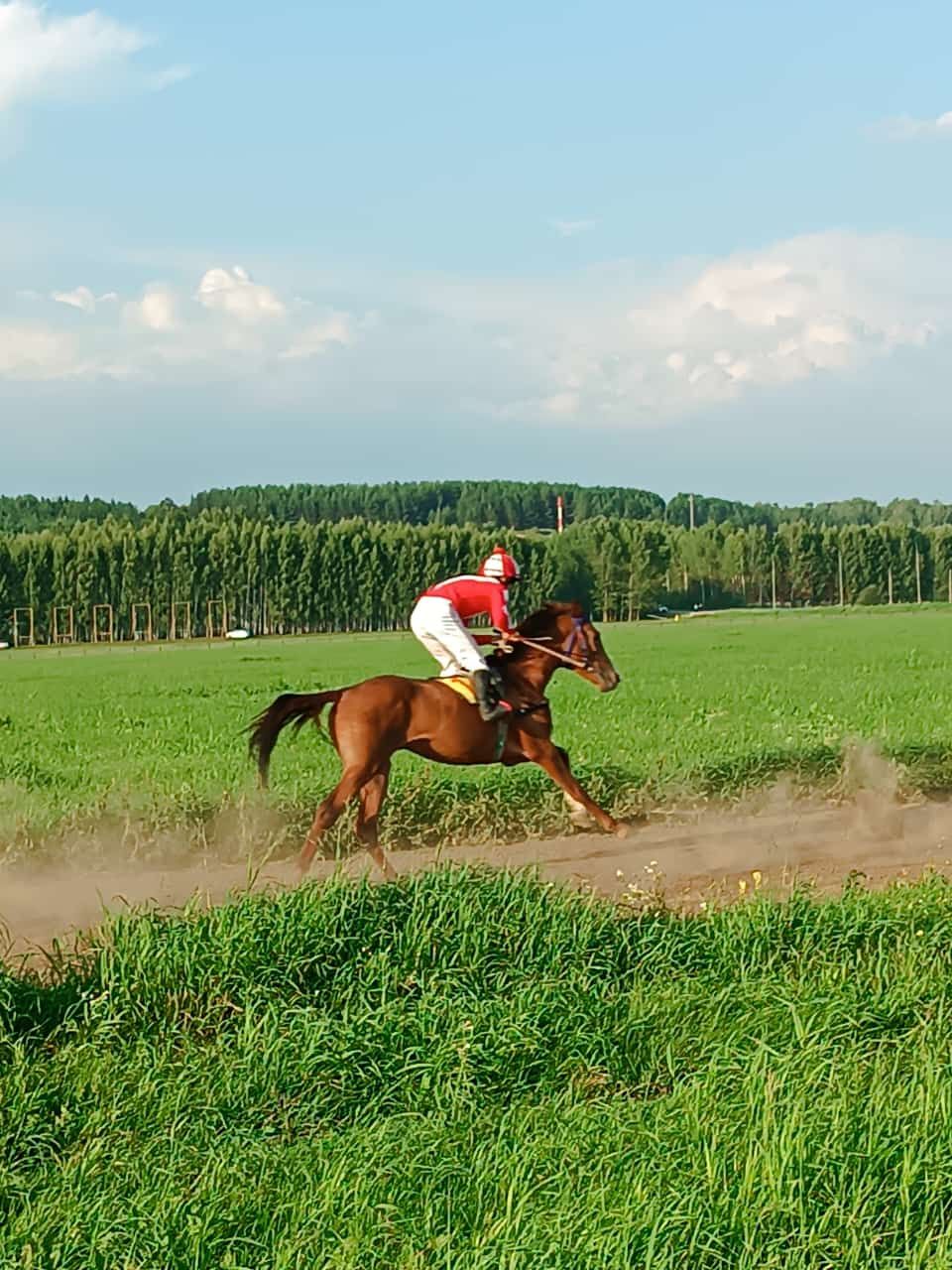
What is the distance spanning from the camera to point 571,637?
13.8 meters

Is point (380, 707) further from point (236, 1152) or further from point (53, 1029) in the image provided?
point (236, 1152)

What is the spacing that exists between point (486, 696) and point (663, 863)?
208 cm

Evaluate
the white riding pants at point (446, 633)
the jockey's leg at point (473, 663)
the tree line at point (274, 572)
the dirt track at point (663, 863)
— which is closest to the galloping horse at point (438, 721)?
the jockey's leg at point (473, 663)

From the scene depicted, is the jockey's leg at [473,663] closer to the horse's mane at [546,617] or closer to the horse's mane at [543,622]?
the horse's mane at [543,622]

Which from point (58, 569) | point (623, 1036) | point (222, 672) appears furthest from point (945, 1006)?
point (58, 569)

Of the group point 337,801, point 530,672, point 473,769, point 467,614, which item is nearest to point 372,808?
point 337,801

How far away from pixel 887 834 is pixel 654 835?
225cm

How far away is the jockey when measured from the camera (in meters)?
12.2

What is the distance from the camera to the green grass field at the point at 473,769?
48.0 ft

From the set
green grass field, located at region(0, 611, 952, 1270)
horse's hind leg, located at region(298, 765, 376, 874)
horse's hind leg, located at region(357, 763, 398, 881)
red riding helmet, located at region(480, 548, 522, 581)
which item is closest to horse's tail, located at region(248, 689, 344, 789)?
horse's hind leg, located at region(298, 765, 376, 874)

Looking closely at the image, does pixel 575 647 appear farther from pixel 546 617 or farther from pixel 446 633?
pixel 446 633

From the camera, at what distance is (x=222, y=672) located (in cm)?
4562

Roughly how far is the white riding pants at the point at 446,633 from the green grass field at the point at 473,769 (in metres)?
2.12

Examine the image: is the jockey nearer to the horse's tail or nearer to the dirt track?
the horse's tail
